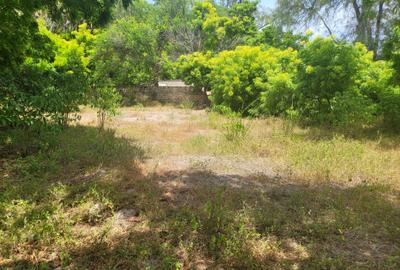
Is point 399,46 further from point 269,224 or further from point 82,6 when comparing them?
point 82,6

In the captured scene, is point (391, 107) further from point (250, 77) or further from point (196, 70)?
point (196, 70)

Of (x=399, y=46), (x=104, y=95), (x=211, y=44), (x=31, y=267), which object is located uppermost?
(x=211, y=44)

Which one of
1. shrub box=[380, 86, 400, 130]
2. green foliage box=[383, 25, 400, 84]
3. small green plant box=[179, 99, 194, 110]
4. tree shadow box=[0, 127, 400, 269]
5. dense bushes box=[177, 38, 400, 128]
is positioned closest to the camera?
tree shadow box=[0, 127, 400, 269]

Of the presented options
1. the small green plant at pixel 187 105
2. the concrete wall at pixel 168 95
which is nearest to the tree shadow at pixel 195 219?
the small green plant at pixel 187 105

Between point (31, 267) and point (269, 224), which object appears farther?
point (269, 224)

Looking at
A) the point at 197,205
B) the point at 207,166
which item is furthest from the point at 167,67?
the point at 197,205

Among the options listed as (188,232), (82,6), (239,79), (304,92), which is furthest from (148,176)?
(239,79)

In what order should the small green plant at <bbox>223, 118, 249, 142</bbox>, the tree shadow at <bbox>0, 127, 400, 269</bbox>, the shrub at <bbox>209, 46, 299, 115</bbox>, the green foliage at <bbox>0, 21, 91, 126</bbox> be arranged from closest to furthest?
the tree shadow at <bbox>0, 127, 400, 269</bbox> < the green foliage at <bbox>0, 21, 91, 126</bbox> < the small green plant at <bbox>223, 118, 249, 142</bbox> < the shrub at <bbox>209, 46, 299, 115</bbox>

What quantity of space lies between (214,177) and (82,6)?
138 inches

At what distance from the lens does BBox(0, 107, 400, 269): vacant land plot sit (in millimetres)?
2857

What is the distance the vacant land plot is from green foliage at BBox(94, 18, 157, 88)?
35.8 feet

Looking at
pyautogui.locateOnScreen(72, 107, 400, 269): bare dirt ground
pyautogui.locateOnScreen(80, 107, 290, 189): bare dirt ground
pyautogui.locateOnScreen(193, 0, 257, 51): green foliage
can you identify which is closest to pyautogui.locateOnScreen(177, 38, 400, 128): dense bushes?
pyautogui.locateOnScreen(72, 107, 400, 269): bare dirt ground

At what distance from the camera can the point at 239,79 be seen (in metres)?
12.6

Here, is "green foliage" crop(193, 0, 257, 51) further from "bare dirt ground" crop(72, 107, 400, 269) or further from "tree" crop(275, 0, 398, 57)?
"bare dirt ground" crop(72, 107, 400, 269)
